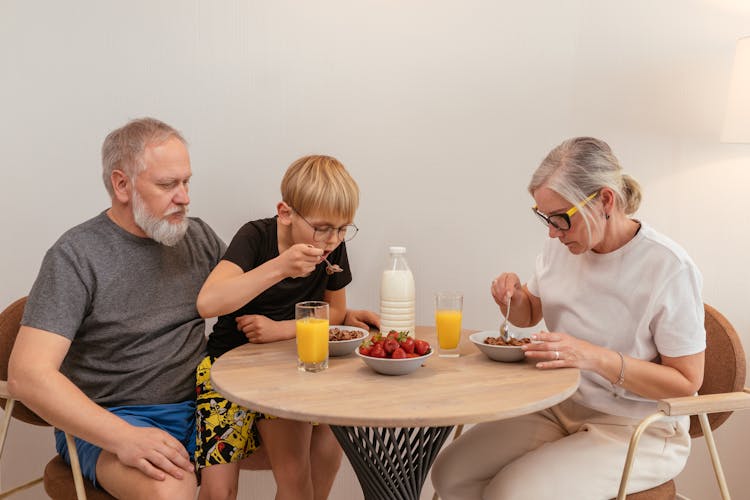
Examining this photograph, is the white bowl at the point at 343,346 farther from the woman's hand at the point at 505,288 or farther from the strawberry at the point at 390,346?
the woman's hand at the point at 505,288

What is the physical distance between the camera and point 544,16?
2.51 metres

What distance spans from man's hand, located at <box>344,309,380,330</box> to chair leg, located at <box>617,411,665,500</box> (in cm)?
83

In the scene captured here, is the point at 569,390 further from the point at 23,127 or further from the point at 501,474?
the point at 23,127

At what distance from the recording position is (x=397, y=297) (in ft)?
6.56

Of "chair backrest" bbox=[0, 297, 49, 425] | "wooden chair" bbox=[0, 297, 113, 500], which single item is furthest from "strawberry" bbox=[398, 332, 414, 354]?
"chair backrest" bbox=[0, 297, 49, 425]

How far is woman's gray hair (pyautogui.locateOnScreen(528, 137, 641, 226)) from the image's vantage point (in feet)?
5.87

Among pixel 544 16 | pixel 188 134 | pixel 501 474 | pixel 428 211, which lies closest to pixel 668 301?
pixel 501 474

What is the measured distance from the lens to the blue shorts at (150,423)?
1.78 meters

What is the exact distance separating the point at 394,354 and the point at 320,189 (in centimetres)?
54

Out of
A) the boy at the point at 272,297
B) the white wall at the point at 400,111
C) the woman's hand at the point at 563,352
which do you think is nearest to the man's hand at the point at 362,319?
the boy at the point at 272,297

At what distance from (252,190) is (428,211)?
0.65 meters

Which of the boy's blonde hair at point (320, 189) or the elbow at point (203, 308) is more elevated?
the boy's blonde hair at point (320, 189)

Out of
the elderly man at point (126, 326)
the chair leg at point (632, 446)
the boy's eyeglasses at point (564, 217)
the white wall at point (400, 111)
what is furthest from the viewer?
the white wall at point (400, 111)

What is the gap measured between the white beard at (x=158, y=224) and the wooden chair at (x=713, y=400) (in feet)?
4.31
